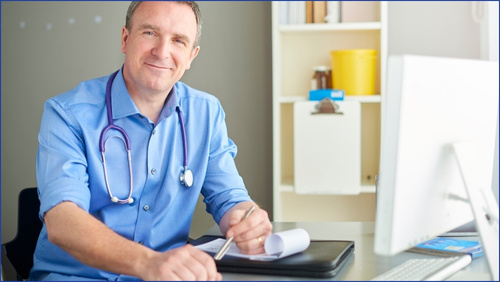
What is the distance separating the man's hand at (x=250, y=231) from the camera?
4.26ft

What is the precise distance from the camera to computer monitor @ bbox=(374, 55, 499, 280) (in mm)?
956

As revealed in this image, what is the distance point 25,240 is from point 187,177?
627 mm

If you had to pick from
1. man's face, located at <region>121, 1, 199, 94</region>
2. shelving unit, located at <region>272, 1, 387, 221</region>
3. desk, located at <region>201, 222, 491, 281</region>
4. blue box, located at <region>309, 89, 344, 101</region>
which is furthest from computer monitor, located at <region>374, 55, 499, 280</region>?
shelving unit, located at <region>272, 1, 387, 221</region>

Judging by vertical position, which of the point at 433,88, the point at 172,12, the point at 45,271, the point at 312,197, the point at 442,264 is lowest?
the point at 312,197

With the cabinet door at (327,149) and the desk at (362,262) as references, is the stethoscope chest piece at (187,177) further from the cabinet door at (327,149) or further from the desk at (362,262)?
the cabinet door at (327,149)

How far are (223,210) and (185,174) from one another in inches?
5.6

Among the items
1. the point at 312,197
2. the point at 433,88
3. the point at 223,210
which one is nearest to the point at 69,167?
the point at 223,210

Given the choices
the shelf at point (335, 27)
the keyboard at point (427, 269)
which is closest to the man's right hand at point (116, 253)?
the keyboard at point (427, 269)

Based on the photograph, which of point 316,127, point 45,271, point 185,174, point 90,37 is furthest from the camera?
point 90,37

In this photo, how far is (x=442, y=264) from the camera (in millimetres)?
1214

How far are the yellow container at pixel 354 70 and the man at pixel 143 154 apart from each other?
1.23 metres

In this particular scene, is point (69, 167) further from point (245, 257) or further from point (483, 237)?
point (483, 237)

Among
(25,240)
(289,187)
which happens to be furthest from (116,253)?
(289,187)

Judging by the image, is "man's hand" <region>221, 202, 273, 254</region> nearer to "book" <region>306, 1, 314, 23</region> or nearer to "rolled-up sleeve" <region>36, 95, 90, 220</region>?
"rolled-up sleeve" <region>36, 95, 90, 220</region>
